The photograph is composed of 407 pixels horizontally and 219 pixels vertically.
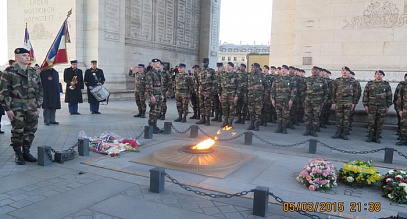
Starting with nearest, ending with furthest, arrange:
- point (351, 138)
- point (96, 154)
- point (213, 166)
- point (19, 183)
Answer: point (19, 183), point (213, 166), point (96, 154), point (351, 138)

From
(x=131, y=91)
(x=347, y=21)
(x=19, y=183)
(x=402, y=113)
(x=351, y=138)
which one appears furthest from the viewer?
(x=131, y=91)

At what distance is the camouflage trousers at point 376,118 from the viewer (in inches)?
343

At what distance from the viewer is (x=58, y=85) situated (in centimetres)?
1005

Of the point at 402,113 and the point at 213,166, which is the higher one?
the point at 402,113

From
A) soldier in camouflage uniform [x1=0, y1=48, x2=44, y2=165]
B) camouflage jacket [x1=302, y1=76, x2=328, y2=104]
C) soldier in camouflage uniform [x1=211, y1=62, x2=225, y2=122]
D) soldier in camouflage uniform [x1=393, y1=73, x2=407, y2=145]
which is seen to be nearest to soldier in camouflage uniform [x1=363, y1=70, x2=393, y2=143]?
soldier in camouflage uniform [x1=393, y1=73, x2=407, y2=145]

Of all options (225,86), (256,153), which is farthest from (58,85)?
(256,153)

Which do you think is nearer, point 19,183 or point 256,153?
point 19,183

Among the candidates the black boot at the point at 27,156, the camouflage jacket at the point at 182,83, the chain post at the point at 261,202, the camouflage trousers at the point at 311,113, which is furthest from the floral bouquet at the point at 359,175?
the camouflage jacket at the point at 182,83

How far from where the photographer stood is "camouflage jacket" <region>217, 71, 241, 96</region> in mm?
10279

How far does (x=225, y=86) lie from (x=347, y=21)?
4.89 meters

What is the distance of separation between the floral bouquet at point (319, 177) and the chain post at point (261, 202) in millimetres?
1312

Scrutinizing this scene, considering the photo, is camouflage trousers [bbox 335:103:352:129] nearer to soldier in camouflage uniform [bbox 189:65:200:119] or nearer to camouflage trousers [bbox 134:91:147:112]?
soldier in camouflage uniform [bbox 189:65:200:119]

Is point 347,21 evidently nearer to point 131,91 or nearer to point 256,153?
point 256,153

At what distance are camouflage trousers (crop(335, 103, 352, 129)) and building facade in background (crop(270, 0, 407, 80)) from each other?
7.58ft
